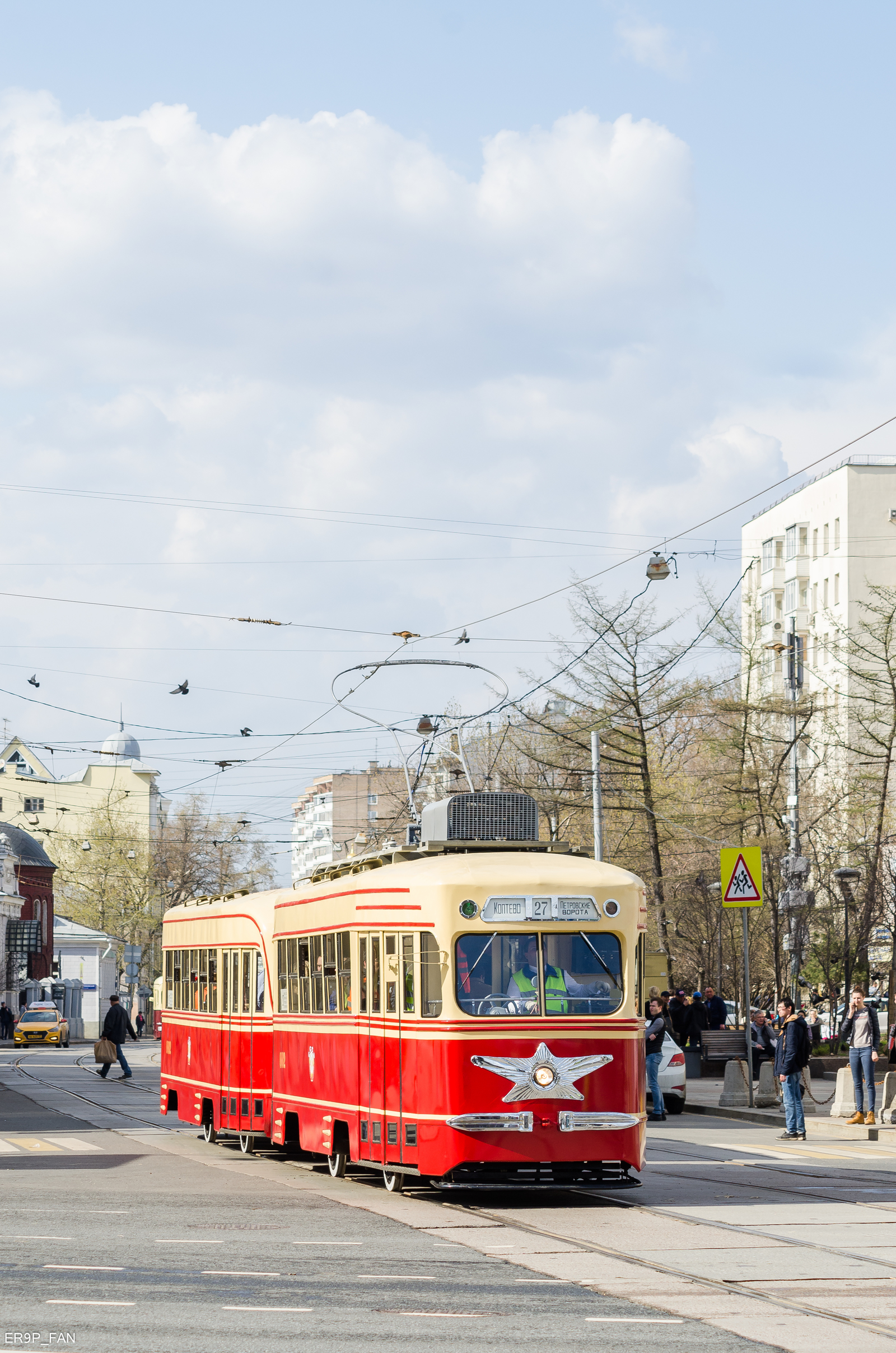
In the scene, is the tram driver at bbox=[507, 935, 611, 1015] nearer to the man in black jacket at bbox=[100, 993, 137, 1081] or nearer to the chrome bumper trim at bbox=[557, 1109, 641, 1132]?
the chrome bumper trim at bbox=[557, 1109, 641, 1132]

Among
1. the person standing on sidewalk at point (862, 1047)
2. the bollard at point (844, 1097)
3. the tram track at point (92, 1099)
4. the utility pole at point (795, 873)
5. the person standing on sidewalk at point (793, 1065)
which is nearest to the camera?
the person standing on sidewalk at point (793, 1065)

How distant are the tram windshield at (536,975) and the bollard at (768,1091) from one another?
12.6 metres

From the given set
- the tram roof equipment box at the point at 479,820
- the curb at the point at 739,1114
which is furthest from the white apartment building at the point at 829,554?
the tram roof equipment box at the point at 479,820

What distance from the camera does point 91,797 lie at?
158 meters

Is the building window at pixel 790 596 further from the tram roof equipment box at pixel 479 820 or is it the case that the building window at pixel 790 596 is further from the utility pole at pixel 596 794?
the tram roof equipment box at pixel 479 820

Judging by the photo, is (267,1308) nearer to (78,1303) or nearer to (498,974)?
(78,1303)

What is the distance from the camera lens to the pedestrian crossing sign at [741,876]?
25.5 m

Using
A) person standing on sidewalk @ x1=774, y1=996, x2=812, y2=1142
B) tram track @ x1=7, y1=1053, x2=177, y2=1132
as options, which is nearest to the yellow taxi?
tram track @ x1=7, y1=1053, x2=177, y2=1132

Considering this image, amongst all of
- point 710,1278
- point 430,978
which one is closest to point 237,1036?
point 430,978

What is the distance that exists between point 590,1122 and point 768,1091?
43.0 feet

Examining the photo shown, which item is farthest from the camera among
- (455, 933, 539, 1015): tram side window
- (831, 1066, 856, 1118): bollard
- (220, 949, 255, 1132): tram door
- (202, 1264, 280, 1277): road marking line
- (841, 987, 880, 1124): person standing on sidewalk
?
(831, 1066, 856, 1118): bollard

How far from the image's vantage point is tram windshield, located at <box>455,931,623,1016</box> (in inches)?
606

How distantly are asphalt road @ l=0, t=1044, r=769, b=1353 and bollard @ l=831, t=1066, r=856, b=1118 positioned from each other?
8512mm

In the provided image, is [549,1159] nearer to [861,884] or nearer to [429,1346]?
[429,1346]
